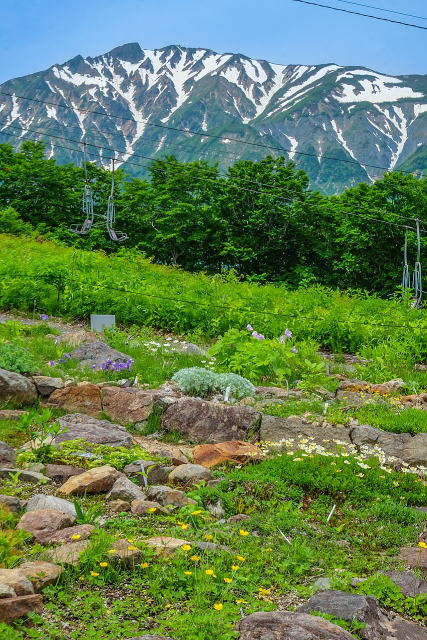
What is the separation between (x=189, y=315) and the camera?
13.3 m

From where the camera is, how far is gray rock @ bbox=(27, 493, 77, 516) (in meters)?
4.39

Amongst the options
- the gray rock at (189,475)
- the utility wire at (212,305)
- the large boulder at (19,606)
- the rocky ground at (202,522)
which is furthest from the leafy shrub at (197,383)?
the large boulder at (19,606)

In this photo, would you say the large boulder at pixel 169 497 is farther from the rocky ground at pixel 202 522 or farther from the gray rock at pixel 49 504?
the gray rock at pixel 49 504

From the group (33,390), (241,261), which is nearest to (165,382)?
(33,390)

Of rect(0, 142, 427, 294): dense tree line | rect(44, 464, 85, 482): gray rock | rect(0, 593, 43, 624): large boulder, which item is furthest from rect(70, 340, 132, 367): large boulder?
rect(0, 142, 427, 294): dense tree line

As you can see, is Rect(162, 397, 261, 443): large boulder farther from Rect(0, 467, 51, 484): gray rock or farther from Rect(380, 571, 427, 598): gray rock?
Rect(380, 571, 427, 598): gray rock

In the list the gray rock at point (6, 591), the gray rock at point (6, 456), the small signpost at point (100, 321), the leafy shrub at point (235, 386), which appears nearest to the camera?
the gray rock at point (6, 591)

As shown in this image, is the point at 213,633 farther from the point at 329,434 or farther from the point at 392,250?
the point at 392,250

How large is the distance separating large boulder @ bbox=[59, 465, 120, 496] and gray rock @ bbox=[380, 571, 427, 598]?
2.13 m

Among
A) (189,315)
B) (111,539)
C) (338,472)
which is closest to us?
(111,539)

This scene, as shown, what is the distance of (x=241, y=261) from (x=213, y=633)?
111ft

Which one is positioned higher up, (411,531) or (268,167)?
(268,167)

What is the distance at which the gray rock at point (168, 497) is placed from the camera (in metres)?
4.80

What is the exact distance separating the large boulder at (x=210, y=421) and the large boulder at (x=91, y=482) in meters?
1.94
